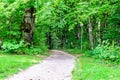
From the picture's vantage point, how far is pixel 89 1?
1897 cm

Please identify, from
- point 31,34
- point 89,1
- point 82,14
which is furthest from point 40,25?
point 89,1

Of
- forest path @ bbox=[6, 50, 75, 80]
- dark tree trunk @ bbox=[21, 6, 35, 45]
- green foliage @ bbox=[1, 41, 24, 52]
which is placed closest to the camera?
forest path @ bbox=[6, 50, 75, 80]

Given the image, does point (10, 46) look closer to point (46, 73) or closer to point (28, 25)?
point (28, 25)

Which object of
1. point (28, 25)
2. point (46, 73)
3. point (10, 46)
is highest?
point (28, 25)

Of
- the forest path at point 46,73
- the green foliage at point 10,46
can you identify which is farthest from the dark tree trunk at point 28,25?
the forest path at point 46,73

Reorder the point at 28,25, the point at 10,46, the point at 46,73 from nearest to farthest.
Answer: the point at 46,73 → the point at 10,46 → the point at 28,25

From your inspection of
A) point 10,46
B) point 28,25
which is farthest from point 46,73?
point 28,25

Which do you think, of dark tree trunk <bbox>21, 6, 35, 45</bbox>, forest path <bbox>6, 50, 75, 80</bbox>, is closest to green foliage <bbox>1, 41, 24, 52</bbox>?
dark tree trunk <bbox>21, 6, 35, 45</bbox>

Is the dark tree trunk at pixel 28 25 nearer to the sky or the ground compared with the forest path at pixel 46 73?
nearer to the sky

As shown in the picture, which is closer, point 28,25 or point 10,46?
point 10,46

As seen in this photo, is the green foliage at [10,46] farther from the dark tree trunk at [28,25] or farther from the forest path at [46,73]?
the forest path at [46,73]

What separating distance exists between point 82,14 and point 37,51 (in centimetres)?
932

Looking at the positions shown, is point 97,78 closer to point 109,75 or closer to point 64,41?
point 109,75

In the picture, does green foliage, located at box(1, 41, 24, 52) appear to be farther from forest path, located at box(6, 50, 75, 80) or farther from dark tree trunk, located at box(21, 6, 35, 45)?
forest path, located at box(6, 50, 75, 80)
